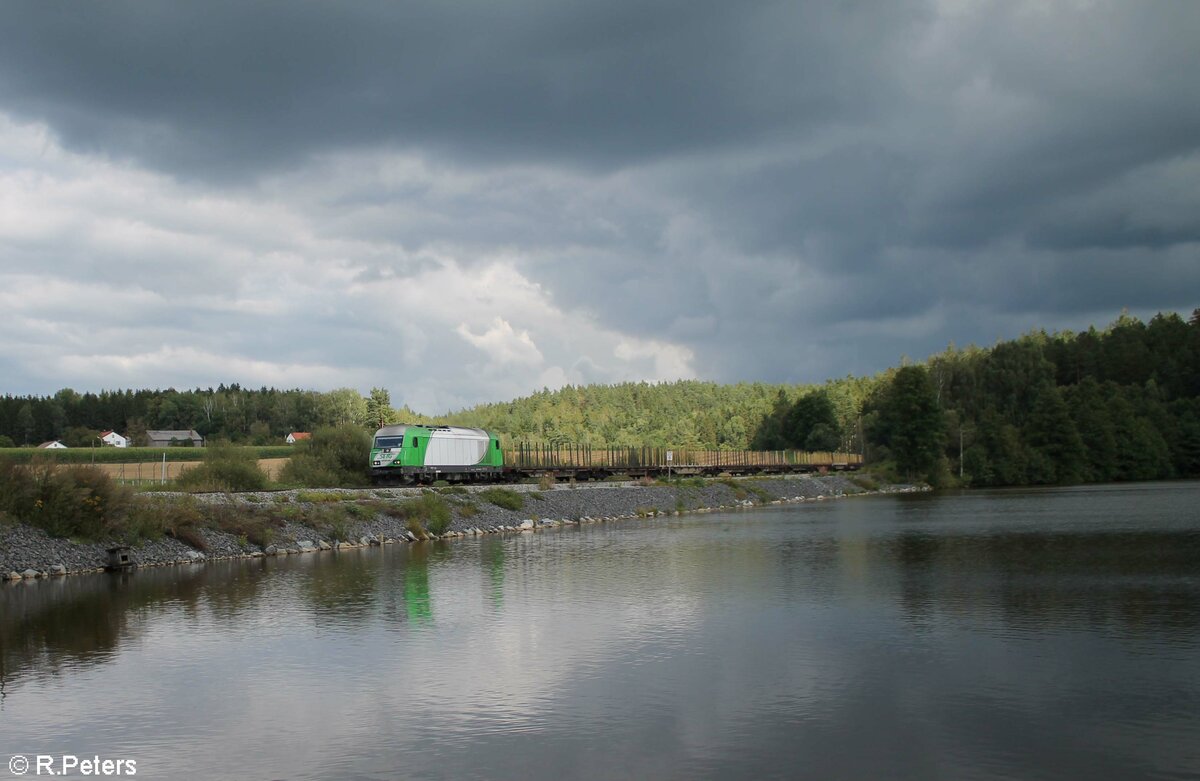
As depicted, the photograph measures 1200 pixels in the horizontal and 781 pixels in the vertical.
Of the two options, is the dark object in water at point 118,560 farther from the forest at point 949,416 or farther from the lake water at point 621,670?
the forest at point 949,416

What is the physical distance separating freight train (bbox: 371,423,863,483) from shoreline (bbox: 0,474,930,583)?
5.33 metres

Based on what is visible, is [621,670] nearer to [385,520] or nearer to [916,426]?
[385,520]

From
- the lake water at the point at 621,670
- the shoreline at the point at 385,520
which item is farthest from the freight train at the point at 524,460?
the lake water at the point at 621,670

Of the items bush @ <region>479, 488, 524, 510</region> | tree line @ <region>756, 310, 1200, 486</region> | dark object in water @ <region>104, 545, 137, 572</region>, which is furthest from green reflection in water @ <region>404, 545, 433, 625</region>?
tree line @ <region>756, 310, 1200, 486</region>

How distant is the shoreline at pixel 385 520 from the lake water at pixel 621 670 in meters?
1.68

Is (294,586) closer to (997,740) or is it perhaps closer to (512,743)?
(512,743)

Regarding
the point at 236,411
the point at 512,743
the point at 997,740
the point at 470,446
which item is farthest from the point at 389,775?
the point at 236,411

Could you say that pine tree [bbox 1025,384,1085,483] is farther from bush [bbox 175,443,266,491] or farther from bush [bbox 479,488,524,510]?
bush [bbox 175,443,266,491]

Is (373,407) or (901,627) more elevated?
(373,407)

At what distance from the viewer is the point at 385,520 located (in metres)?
38.3

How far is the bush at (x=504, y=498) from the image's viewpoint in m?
46.8

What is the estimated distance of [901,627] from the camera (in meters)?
17.7

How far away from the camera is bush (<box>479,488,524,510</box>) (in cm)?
4684

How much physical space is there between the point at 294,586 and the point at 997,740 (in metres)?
18.0
